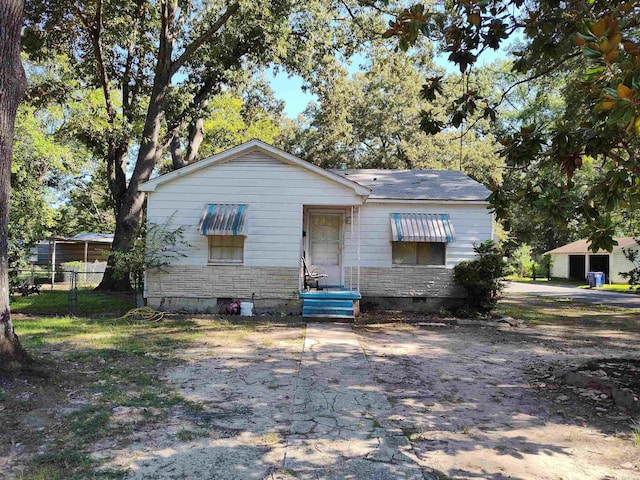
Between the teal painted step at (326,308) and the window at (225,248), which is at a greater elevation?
the window at (225,248)

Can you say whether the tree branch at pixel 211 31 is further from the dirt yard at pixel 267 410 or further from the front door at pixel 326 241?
the dirt yard at pixel 267 410

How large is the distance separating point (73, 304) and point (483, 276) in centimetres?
1100

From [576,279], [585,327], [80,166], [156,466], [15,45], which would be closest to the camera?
[156,466]

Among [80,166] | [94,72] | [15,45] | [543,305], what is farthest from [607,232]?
[80,166]

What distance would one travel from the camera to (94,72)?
16.5m

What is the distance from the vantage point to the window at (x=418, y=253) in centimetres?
1220

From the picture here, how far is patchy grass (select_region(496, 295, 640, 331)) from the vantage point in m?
11.8

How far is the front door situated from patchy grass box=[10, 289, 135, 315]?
539 centimetres

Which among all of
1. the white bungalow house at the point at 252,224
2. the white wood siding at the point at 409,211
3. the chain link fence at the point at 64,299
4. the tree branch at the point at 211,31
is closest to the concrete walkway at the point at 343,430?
the white bungalow house at the point at 252,224

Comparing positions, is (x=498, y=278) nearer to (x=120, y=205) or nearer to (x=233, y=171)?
(x=233, y=171)

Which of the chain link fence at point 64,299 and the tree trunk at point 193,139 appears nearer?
the chain link fence at point 64,299

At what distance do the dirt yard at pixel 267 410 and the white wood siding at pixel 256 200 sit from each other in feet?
11.2

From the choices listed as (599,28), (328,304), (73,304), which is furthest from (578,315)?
(73,304)

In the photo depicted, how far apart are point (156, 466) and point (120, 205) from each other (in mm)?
14367
